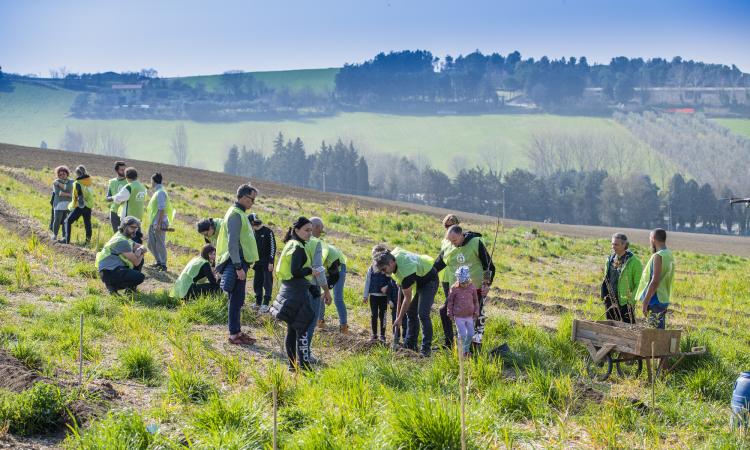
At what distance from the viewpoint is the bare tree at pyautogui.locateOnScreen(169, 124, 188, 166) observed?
14500 cm

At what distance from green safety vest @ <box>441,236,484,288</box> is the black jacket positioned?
3057 mm

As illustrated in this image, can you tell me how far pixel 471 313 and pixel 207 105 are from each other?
606 feet

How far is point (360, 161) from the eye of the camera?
104 m

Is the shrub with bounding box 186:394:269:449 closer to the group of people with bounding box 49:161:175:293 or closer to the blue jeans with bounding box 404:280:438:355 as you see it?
the blue jeans with bounding box 404:280:438:355

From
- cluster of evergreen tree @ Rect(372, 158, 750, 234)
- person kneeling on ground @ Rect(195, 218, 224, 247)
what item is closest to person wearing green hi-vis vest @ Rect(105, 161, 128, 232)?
person kneeling on ground @ Rect(195, 218, 224, 247)

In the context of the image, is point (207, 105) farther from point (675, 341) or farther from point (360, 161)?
point (675, 341)

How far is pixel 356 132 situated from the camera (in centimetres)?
16275

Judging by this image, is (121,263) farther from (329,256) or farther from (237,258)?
(329,256)

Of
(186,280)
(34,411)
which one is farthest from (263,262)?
(34,411)

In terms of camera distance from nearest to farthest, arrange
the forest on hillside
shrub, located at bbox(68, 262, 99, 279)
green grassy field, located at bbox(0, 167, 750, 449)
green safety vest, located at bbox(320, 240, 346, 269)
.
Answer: green grassy field, located at bbox(0, 167, 750, 449), green safety vest, located at bbox(320, 240, 346, 269), shrub, located at bbox(68, 262, 99, 279), the forest on hillside

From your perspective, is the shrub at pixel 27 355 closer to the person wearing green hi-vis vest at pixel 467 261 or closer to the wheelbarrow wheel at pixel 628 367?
the person wearing green hi-vis vest at pixel 467 261

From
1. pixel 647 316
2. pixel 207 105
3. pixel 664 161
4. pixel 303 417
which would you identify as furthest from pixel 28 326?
pixel 207 105

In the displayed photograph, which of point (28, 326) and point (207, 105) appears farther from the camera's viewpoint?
point (207, 105)

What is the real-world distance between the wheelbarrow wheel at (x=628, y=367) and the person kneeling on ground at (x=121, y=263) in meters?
6.92
